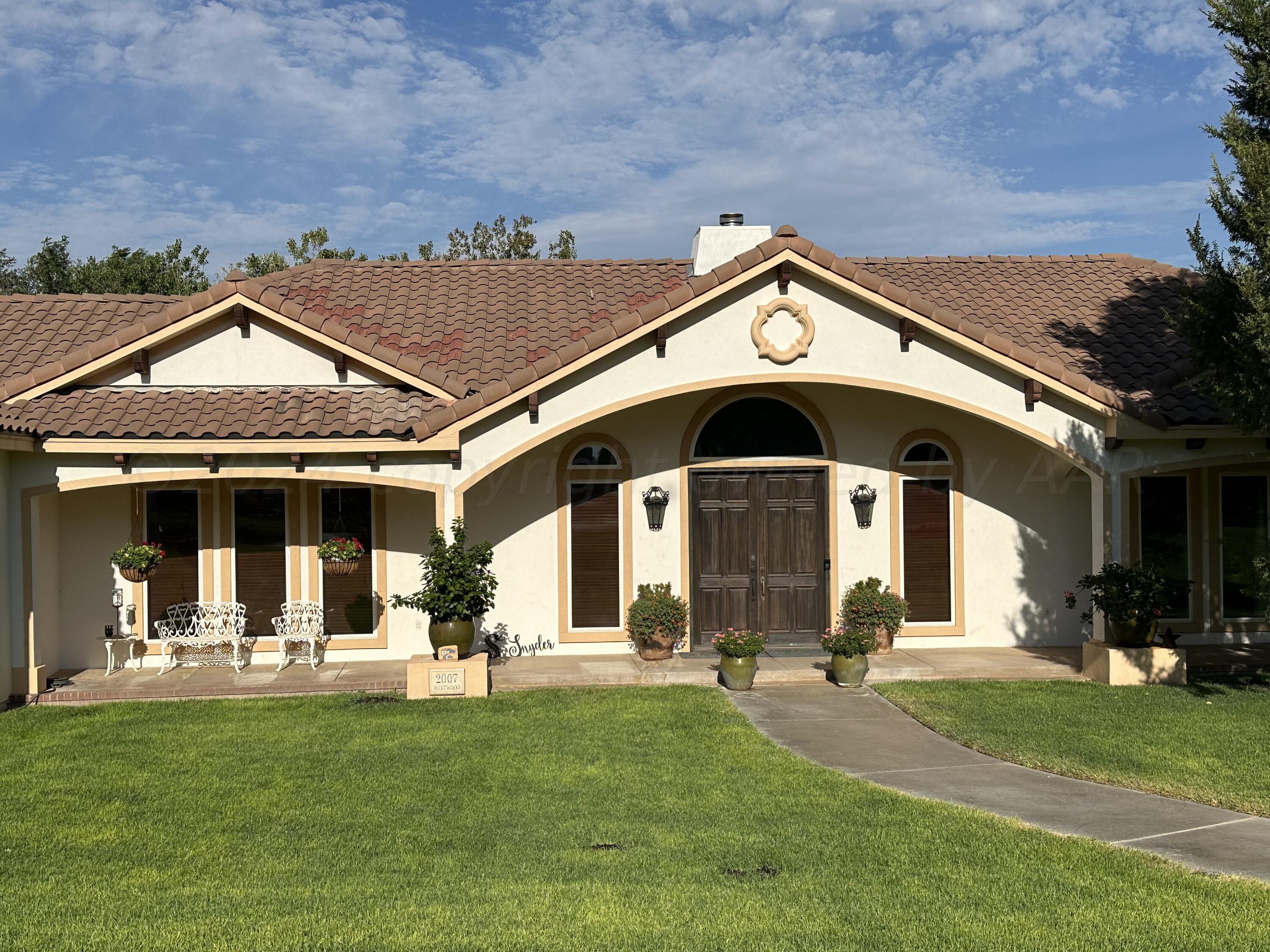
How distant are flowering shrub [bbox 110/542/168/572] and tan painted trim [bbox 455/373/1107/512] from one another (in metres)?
3.52

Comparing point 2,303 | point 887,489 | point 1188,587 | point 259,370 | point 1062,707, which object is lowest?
point 1062,707

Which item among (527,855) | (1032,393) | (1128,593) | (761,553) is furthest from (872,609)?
(527,855)

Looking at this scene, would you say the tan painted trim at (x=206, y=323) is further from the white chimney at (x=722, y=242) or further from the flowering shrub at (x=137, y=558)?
the white chimney at (x=722, y=242)

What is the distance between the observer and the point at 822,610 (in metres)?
14.3

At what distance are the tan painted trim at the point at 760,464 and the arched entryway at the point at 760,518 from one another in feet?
0.05

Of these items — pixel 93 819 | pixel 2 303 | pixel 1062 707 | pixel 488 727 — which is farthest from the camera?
pixel 2 303

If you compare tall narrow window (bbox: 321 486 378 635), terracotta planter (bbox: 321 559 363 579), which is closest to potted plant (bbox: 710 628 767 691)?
terracotta planter (bbox: 321 559 363 579)

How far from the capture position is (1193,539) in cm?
1434

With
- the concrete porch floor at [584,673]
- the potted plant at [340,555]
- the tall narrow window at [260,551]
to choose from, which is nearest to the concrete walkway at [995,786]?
the concrete porch floor at [584,673]

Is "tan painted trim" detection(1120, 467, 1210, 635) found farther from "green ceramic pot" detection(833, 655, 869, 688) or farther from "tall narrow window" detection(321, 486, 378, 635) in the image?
"tall narrow window" detection(321, 486, 378, 635)

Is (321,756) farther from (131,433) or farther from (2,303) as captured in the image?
(2,303)

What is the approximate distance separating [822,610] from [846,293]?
13.9 ft

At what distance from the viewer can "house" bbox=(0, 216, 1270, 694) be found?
12102 millimetres

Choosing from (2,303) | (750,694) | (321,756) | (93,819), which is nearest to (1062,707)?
(750,694)
